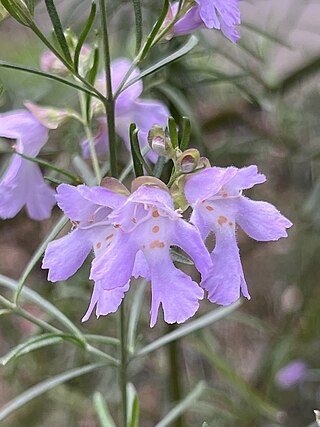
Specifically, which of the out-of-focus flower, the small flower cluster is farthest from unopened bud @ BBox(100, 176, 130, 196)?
the out-of-focus flower

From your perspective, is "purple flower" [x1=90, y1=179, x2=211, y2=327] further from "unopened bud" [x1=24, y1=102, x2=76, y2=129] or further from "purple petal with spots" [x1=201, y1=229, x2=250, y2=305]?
"unopened bud" [x1=24, y1=102, x2=76, y2=129]

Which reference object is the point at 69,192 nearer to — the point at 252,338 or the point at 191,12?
the point at 191,12

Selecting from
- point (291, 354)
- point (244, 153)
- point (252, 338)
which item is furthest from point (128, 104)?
point (252, 338)

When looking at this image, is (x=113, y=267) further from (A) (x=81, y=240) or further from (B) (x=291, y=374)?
(B) (x=291, y=374)

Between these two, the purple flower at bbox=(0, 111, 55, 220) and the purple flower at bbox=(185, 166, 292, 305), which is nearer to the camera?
the purple flower at bbox=(185, 166, 292, 305)

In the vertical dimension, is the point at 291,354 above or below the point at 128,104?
below

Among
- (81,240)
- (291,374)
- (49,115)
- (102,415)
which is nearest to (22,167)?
(49,115)

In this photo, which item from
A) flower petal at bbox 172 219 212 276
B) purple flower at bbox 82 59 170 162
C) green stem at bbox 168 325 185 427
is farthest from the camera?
green stem at bbox 168 325 185 427
